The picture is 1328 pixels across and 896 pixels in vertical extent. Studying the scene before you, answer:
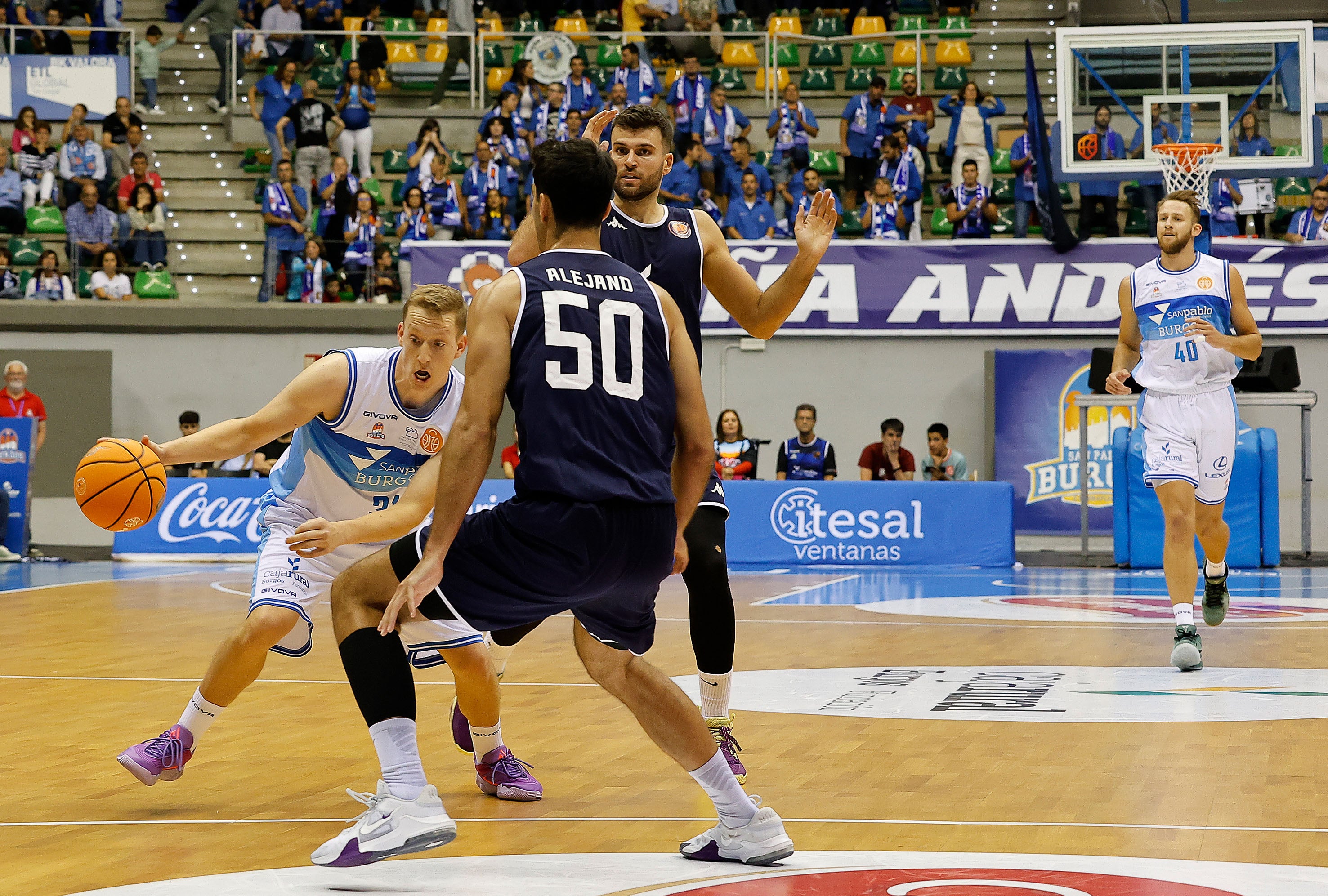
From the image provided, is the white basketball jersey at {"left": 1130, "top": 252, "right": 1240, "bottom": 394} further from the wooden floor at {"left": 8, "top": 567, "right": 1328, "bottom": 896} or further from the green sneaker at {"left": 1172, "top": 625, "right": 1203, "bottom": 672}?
the wooden floor at {"left": 8, "top": 567, "right": 1328, "bottom": 896}

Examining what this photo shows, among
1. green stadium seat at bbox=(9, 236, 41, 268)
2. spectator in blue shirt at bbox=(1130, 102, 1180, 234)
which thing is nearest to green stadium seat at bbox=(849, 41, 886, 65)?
spectator in blue shirt at bbox=(1130, 102, 1180, 234)

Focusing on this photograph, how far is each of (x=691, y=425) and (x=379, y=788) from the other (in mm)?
1224

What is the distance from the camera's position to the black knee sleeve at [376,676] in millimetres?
3697

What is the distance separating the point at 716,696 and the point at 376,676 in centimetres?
172

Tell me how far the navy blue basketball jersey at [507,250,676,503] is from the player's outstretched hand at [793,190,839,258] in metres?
1.02

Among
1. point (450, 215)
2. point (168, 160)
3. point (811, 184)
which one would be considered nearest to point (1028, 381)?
point (811, 184)

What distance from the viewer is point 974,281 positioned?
18500 mm

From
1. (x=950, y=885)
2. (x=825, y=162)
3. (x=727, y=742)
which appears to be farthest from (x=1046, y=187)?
(x=950, y=885)

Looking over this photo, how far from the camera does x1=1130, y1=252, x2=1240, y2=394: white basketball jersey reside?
25.4 feet

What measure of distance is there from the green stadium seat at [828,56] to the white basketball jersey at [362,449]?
60.6ft

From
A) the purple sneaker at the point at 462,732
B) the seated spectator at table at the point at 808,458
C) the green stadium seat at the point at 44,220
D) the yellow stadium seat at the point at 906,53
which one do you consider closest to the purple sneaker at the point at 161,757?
the purple sneaker at the point at 462,732

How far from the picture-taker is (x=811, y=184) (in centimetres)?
1917

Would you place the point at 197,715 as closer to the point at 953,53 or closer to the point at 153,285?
the point at 153,285

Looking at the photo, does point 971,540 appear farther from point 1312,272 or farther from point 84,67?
point 84,67
